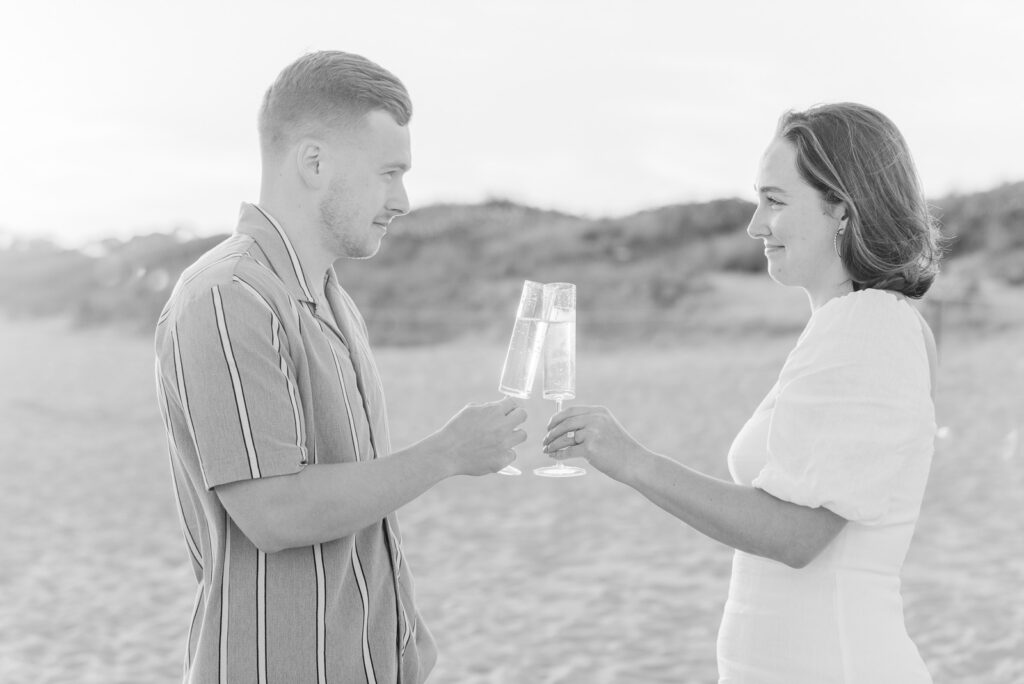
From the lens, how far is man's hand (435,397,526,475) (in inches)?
96.0

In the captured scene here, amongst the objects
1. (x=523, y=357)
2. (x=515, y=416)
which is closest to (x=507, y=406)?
(x=515, y=416)

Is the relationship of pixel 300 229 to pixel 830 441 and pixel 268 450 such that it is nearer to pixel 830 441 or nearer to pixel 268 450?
pixel 268 450

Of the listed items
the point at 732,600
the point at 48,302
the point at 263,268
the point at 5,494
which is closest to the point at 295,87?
the point at 263,268

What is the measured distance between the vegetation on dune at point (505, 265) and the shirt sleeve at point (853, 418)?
17810 mm

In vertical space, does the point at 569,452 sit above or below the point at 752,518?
above

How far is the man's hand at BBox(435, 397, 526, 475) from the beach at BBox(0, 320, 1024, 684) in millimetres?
3967

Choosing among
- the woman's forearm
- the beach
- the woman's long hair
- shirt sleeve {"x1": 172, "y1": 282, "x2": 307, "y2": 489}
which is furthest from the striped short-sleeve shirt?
the beach

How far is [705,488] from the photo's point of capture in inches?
99.2

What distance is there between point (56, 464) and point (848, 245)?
1337 cm

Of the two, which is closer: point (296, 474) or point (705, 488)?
point (296, 474)

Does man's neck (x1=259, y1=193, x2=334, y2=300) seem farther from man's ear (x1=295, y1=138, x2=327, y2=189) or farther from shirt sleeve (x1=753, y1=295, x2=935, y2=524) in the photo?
shirt sleeve (x1=753, y1=295, x2=935, y2=524)

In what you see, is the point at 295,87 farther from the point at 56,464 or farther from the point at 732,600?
the point at 56,464

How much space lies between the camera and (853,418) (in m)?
2.43

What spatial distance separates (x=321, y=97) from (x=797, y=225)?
1.10 m
